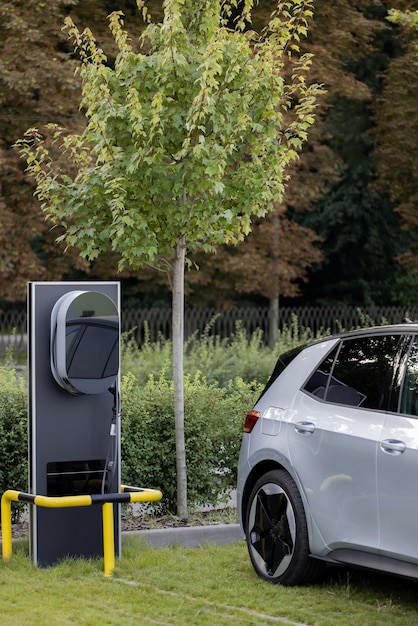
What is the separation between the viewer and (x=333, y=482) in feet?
21.9

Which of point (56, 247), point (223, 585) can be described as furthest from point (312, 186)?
point (223, 585)

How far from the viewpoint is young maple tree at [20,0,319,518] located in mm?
8617

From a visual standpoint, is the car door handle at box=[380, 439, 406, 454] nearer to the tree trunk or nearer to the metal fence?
the tree trunk

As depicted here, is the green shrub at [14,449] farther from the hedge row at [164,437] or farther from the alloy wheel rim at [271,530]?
the alloy wheel rim at [271,530]

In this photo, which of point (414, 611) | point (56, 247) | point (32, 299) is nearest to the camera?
point (414, 611)

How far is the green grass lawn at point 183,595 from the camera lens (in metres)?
6.20

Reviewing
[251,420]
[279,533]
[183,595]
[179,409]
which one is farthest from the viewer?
[179,409]

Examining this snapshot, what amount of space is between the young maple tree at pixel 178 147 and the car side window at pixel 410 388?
258cm

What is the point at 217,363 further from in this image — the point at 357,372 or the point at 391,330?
the point at 391,330

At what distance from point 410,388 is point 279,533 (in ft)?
4.23

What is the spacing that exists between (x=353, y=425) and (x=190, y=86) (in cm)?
334

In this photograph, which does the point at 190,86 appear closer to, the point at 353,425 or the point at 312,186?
the point at 353,425

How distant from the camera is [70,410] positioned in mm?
7586

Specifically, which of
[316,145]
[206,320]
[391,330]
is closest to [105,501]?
[391,330]
